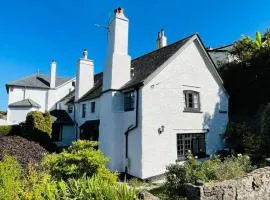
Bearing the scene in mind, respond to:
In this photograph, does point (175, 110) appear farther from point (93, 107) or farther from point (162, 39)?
point (162, 39)

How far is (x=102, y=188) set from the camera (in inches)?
236

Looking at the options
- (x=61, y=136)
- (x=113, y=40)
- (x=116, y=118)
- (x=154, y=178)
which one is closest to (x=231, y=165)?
(x=154, y=178)

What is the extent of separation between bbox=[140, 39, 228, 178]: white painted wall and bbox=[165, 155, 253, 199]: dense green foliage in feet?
13.2

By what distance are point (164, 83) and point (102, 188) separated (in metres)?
11.1

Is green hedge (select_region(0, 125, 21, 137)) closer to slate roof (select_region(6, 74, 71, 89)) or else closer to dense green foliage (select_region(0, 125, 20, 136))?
dense green foliage (select_region(0, 125, 20, 136))

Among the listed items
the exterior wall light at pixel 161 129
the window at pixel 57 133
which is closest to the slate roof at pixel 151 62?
the exterior wall light at pixel 161 129

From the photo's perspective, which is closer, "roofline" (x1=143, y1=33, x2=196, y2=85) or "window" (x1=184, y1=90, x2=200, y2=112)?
"roofline" (x1=143, y1=33, x2=196, y2=85)

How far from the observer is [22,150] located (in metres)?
9.52

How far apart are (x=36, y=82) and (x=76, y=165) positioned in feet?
116

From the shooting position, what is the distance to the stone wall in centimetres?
734

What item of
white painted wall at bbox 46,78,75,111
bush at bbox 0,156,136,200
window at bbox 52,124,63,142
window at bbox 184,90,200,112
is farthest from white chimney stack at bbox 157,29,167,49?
white painted wall at bbox 46,78,75,111

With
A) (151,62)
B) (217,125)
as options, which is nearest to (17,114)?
(151,62)

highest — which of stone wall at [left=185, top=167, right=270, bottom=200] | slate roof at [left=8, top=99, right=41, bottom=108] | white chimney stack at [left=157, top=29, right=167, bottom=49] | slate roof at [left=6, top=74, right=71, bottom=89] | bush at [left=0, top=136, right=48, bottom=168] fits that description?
white chimney stack at [left=157, top=29, right=167, bottom=49]

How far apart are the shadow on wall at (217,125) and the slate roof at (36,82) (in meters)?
29.7
